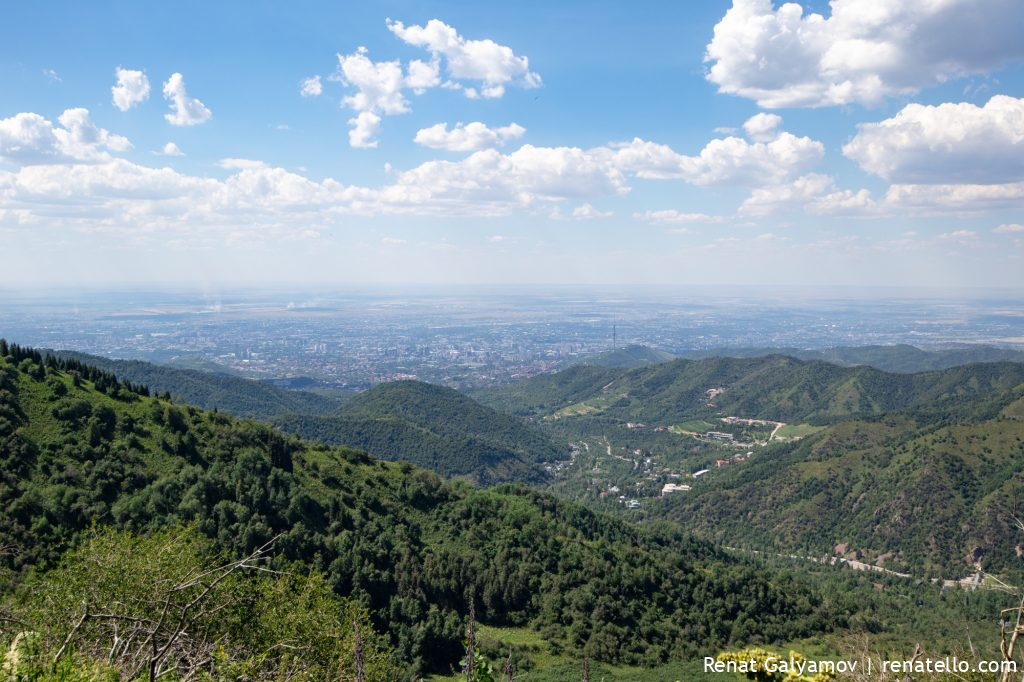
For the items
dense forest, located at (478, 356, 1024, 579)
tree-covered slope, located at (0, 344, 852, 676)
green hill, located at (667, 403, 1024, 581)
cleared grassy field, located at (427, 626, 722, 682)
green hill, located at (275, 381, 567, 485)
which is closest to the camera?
cleared grassy field, located at (427, 626, 722, 682)

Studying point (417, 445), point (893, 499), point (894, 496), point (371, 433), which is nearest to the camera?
point (893, 499)

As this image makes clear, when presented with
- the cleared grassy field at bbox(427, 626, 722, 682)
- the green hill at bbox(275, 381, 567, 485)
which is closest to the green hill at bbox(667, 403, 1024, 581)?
the green hill at bbox(275, 381, 567, 485)

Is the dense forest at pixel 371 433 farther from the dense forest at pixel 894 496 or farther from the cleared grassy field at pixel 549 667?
the cleared grassy field at pixel 549 667

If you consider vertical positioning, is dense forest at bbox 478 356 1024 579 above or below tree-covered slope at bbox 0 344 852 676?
below

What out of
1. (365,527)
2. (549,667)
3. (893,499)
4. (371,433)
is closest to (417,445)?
(371,433)

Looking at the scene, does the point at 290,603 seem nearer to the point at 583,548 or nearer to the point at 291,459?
the point at 291,459

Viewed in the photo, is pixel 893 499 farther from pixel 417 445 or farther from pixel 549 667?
pixel 417 445

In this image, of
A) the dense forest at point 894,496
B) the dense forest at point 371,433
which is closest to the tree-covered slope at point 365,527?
the dense forest at point 894,496

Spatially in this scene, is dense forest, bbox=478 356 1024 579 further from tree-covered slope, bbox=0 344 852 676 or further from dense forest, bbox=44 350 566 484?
dense forest, bbox=44 350 566 484
